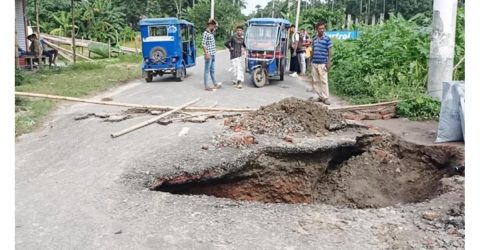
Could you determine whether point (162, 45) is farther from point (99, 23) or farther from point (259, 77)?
point (99, 23)

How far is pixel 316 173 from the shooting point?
7191 mm

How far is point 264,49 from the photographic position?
13.6 meters

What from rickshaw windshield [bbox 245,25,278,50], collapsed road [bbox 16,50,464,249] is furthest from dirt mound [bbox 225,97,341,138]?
rickshaw windshield [bbox 245,25,278,50]

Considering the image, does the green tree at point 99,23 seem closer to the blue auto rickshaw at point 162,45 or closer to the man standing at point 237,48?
the blue auto rickshaw at point 162,45

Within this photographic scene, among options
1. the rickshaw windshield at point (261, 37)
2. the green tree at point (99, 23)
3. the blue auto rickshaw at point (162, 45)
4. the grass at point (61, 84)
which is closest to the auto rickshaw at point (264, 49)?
the rickshaw windshield at point (261, 37)

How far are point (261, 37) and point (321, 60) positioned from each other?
3.69m

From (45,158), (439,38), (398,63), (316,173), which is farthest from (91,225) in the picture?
(398,63)

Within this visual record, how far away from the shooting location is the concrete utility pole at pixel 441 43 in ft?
30.6

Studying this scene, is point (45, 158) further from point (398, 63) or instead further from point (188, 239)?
point (398, 63)

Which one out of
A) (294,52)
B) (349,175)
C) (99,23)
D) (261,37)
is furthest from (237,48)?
(99,23)

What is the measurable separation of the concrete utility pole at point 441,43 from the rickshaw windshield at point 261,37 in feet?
16.6

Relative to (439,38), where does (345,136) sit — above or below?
below

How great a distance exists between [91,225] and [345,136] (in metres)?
4.61

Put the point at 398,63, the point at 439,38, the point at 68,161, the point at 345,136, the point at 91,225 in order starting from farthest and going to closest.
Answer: the point at 398,63, the point at 439,38, the point at 345,136, the point at 68,161, the point at 91,225
